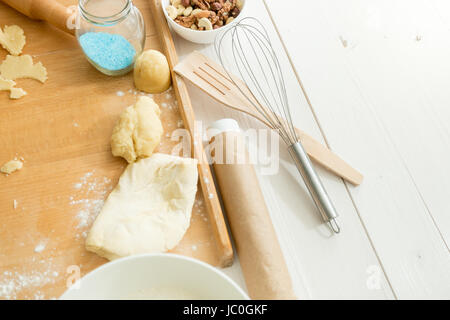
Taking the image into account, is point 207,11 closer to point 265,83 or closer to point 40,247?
point 265,83

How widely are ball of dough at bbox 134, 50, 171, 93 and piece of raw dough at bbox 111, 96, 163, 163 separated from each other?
0.20 feet

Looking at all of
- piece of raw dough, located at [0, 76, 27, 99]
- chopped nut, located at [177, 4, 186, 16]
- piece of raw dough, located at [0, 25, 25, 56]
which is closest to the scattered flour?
piece of raw dough, located at [0, 76, 27, 99]

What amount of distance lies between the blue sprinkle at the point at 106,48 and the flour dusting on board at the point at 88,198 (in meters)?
0.20

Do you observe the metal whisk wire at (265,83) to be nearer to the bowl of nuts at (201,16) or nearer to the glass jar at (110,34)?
the bowl of nuts at (201,16)

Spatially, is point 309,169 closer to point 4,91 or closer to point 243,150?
point 243,150

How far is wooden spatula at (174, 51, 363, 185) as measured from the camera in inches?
25.5

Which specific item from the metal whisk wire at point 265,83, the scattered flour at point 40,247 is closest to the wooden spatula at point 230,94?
the metal whisk wire at point 265,83

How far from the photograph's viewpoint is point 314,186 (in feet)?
1.97

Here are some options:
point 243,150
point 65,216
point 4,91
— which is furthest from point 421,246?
point 4,91

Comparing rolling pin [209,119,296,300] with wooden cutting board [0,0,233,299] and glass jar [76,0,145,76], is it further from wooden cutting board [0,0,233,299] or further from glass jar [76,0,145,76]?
glass jar [76,0,145,76]

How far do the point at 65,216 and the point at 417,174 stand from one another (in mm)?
618

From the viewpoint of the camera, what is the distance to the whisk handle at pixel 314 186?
0.60 m

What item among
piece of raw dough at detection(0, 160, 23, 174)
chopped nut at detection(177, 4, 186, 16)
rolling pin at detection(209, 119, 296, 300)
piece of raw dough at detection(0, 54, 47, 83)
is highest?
chopped nut at detection(177, 4, 186, 16)
